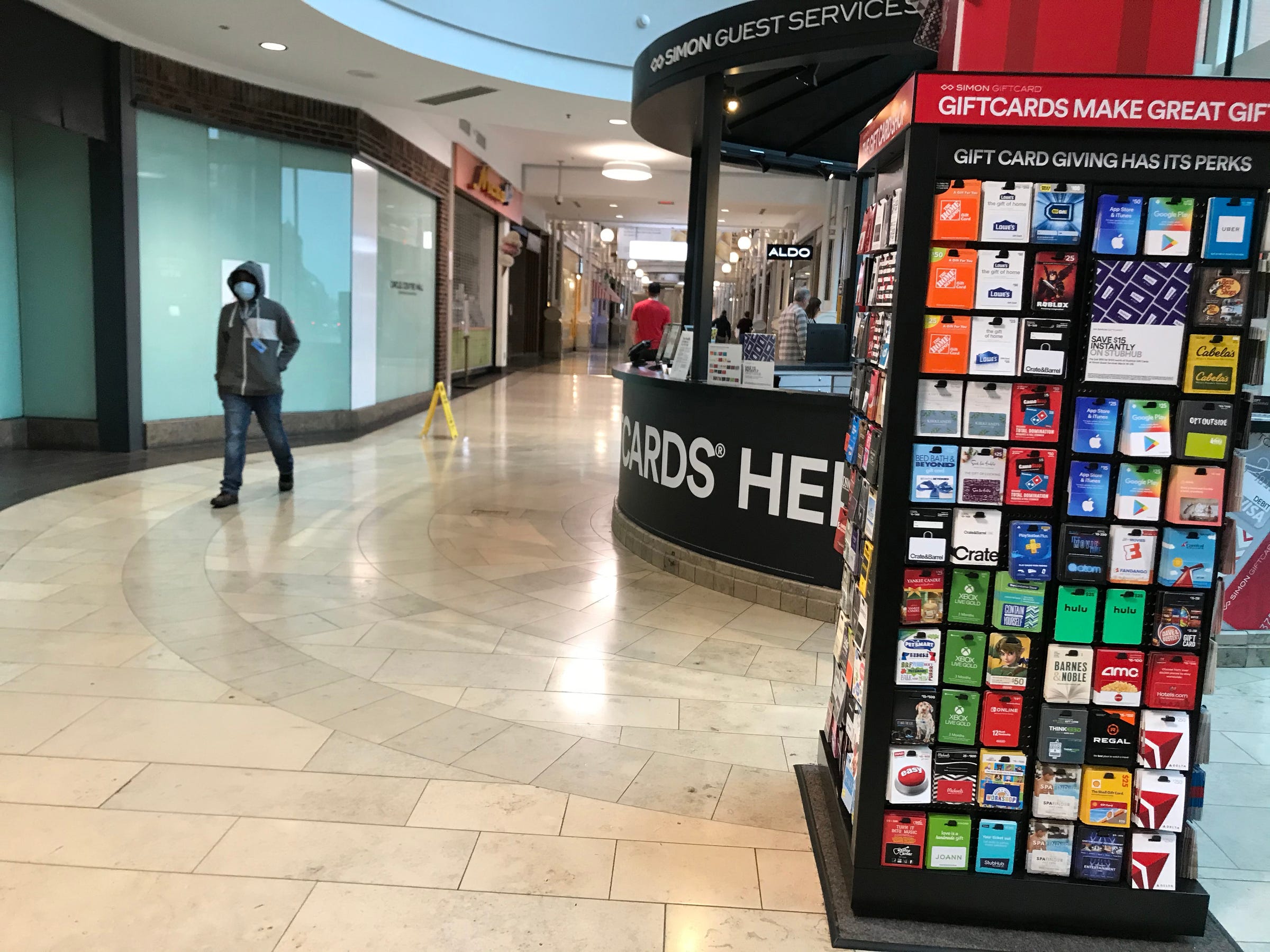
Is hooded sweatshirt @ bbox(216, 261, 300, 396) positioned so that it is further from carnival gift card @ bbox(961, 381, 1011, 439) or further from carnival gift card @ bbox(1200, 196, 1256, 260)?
carnival gift card @ bbox(1200, 196, 1256, 260)

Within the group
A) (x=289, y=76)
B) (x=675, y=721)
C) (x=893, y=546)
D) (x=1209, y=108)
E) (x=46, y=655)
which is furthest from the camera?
(x=289, y=76)

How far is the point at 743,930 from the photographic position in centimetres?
225

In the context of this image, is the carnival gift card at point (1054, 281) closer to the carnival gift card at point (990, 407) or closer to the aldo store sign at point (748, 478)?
the carnival gift card at point (990, 407)

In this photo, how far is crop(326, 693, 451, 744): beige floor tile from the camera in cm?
323

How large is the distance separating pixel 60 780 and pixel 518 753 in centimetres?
136

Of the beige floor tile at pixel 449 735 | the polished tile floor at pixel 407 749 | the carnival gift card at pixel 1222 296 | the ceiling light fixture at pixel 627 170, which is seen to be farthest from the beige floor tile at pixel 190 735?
the ceiling light fixture at pixel 627 170

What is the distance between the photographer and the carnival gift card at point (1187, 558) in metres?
2.18

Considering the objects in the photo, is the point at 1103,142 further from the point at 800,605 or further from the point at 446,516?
the point at 446,516

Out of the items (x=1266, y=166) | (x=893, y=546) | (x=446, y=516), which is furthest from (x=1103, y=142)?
(x=446, y=516)

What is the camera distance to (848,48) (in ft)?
13.7

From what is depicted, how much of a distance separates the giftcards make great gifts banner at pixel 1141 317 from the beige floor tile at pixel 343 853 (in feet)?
6.66

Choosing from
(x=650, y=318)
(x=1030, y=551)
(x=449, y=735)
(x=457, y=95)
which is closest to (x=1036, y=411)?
(x=1030, y=551)

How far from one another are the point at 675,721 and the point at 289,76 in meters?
7.73

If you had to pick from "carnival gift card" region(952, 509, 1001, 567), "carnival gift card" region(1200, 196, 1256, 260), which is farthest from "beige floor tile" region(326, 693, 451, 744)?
"carnival gift card" region(1200, 196, 1256, 260)
